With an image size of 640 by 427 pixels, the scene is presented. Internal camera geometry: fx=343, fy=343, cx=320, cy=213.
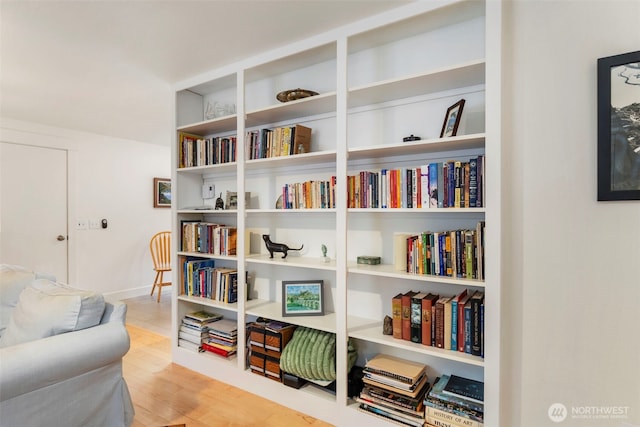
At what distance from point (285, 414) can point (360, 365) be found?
1.75ft

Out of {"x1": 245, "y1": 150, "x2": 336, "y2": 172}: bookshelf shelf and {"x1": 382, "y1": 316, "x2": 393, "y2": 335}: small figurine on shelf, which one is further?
{"x1": 245, "y1": 150, "x2": 336, "y2": 172}: bookshelf shelf

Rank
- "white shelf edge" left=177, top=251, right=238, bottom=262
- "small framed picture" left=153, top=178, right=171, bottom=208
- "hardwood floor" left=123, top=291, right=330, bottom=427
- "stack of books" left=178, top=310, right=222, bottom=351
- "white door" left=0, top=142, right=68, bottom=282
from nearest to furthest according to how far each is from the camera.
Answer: "hardwood floor" left=123, top=291, right=330, bottom=427 < "white shelf edge" left=177, top=251, right=238, bottom=262 < "stack of books" left=178, top=310, right=222, bottom=351 < "white door" left=0, top=142, right=68, bottom=282 < "small framed picture" left=153, top=178, right=171, bottom=208

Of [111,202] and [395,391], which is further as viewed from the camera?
[111,202]

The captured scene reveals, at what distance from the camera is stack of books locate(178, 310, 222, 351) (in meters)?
2.66

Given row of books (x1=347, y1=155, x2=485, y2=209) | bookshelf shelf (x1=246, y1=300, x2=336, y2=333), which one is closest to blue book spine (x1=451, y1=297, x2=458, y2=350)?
row of books (x1=347, y1=155, x2=485, y2=209)

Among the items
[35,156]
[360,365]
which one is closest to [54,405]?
[360,365]

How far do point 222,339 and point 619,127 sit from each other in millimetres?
2628

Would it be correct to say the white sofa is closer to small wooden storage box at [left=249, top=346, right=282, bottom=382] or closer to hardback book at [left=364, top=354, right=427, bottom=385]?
small wooden storage box at [left=249, top=346, right=282, bottom=382]

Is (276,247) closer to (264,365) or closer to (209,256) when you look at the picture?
(209,256)

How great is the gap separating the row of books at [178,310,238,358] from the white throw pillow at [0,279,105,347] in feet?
3.31

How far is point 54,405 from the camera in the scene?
1.47 meters

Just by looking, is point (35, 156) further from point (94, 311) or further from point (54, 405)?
point (54, 405)

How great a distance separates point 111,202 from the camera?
4664mm

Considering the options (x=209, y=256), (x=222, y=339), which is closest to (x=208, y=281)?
(x=209, y=256)
